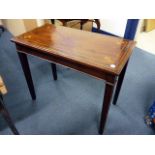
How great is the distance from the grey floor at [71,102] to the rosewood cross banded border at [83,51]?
236mm

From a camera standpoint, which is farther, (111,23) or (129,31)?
(111,23)

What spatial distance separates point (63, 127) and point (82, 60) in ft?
2.25

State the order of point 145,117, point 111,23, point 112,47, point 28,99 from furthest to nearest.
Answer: point 111,23 → point 28,99 → point 145,117 → point 112,47

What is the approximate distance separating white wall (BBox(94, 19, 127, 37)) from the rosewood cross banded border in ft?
5.20

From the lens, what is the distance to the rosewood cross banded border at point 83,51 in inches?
34.2

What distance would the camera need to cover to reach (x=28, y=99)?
1.56 metres

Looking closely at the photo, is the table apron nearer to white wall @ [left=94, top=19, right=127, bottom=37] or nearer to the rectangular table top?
the rectangular table top

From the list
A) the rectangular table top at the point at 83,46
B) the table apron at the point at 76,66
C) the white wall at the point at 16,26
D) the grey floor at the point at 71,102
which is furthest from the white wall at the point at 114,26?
the table apron at the point at 76,66

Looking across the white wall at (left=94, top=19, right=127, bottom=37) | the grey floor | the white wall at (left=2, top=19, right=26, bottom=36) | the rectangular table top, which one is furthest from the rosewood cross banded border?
the white wall at (left=94, top=19, right=127, bottom=37)

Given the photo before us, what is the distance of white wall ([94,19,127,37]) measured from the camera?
2547 millimetres

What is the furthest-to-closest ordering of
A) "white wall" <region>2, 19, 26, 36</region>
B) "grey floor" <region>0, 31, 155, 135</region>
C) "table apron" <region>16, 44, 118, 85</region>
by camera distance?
"white wall" <region>2, 19, 26, 36</region>, "grey floor" <region>0, 31, 155, 135</region>, "table apron" <region>16, 44, 118, 85</region>

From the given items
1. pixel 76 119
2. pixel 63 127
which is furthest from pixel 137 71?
pixel 63 127

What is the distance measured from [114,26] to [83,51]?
1923mm
